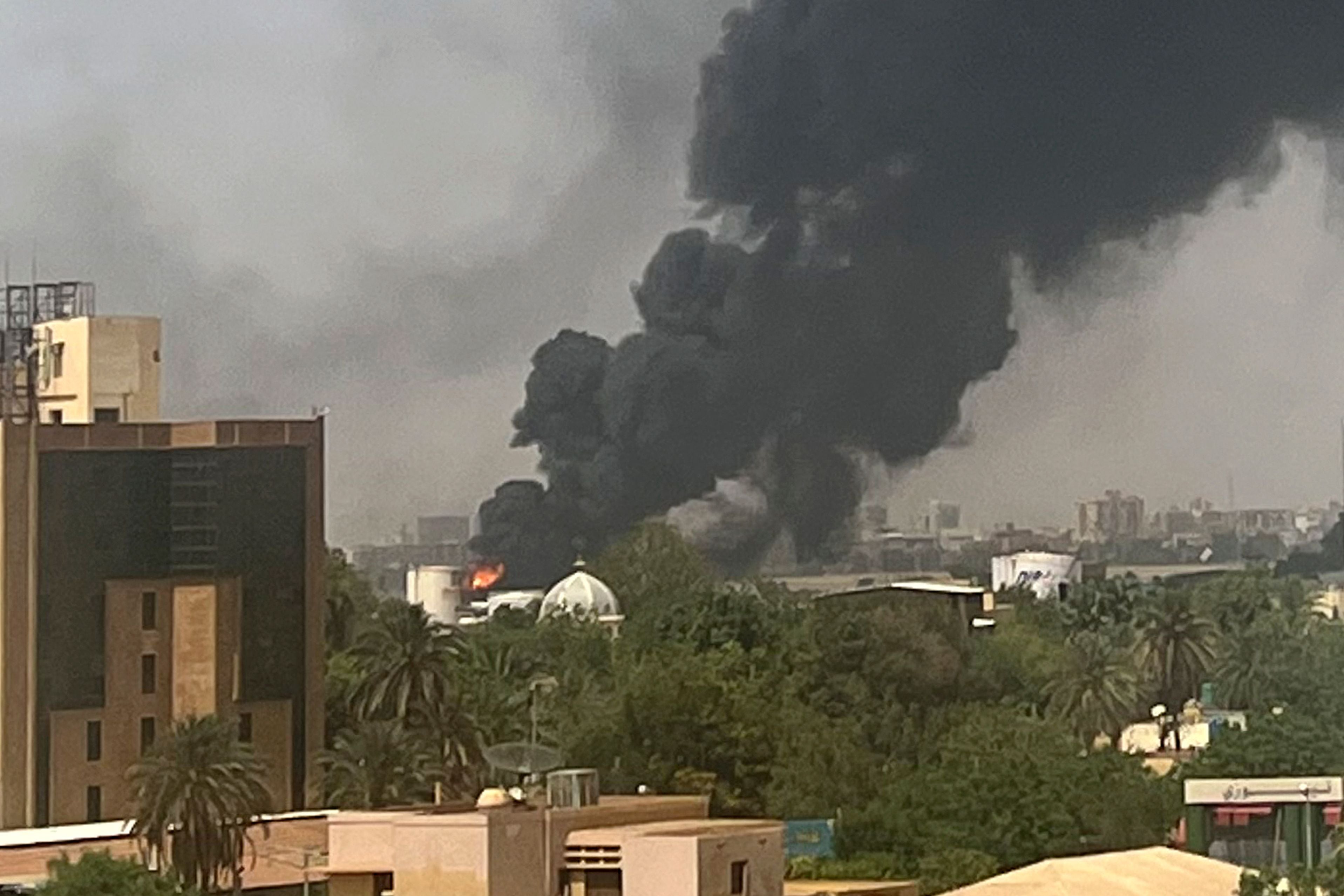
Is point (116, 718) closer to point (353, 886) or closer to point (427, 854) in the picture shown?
point (353, 886)

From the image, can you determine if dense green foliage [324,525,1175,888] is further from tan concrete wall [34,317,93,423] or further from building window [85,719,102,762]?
tan concrete wall [34,317,93,423]

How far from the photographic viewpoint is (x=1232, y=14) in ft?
39.8

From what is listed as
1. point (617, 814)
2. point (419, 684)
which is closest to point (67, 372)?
point (419, 684)

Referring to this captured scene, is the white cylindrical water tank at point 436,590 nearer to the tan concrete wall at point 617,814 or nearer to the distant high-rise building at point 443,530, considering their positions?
the distant high-rise building at point 443,530

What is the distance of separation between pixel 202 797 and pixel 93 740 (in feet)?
1.49

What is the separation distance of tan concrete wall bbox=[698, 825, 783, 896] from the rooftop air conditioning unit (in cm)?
67

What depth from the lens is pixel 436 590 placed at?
1216 centimetres

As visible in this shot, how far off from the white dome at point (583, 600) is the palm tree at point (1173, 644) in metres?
2.02

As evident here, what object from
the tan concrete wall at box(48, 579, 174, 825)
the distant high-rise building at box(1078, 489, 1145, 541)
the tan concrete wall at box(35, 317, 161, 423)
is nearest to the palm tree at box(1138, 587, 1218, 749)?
the distant high-rise building at box(1078, 489, 1145, 541)

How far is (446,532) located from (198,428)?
1.12m

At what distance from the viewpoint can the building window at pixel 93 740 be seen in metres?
11.4

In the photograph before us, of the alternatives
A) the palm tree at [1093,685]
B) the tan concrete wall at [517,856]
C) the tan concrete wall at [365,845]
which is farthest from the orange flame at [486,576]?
the palm tree at [1093,685]

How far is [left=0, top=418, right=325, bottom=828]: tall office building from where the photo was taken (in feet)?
36.9

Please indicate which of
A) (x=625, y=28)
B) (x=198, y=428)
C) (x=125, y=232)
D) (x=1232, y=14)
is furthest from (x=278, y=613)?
(x=1232, y=14)
